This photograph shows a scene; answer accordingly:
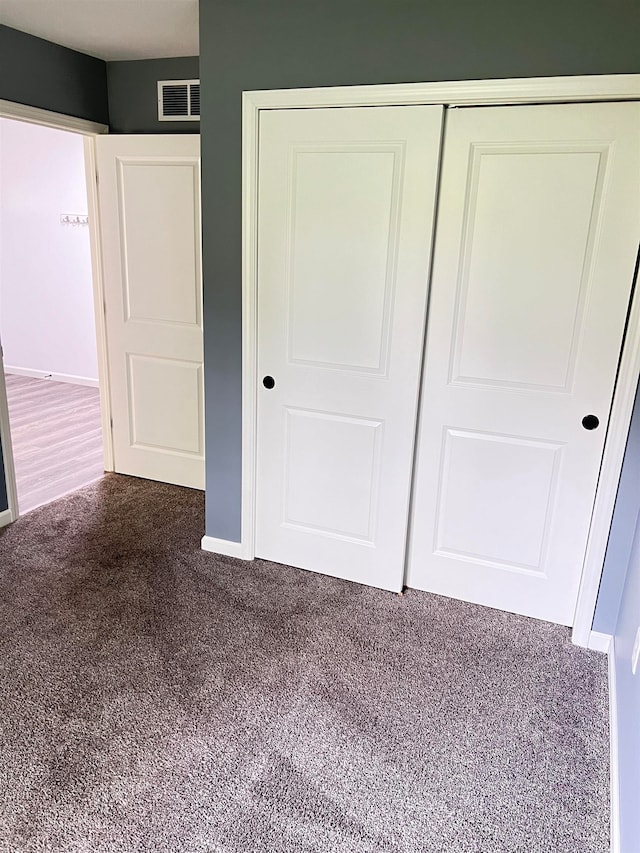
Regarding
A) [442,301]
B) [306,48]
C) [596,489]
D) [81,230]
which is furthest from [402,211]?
[81,230]

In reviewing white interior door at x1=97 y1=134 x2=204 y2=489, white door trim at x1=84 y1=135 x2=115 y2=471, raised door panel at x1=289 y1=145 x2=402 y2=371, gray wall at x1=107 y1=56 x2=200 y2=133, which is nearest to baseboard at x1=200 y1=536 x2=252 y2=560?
white interior door at x1=97 y1=134 x2=204 y2=489

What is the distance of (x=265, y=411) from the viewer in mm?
2855

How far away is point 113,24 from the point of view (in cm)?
279

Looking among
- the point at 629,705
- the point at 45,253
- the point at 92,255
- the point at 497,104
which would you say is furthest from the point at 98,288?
the point at 629,705

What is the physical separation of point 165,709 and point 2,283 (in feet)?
17.5

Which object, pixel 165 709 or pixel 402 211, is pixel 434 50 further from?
pixel 165 709

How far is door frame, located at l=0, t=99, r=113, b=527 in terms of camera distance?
10.2 ft

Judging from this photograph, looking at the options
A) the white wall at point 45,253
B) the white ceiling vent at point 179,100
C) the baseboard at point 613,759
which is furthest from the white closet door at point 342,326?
the white wall at point 45,253

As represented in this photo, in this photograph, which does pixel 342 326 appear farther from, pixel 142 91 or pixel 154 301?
pixel 142 91

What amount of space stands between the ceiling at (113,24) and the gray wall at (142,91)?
0.07 metres

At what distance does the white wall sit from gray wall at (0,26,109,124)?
2.24 metres

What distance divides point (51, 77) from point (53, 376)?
349cm

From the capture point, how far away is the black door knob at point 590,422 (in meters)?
2.35

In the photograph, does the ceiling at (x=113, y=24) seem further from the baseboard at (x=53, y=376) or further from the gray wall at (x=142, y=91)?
the baseboard at (x=53, y=376)
